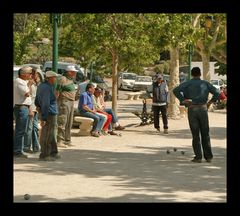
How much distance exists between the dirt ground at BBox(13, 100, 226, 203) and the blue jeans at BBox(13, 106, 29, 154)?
1.09 feet

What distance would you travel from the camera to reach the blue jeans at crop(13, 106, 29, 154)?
11.7 metres

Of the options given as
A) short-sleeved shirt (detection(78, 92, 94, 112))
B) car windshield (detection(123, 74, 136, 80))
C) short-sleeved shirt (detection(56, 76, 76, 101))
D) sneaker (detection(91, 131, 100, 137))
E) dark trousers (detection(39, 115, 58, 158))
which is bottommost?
sneaker (detection(91, 131, 100, 137))

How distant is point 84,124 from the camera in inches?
628

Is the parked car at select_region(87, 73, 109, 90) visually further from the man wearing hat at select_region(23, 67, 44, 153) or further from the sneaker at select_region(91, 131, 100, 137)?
the man wearing hat at select_region(23, 67, 44, 153)

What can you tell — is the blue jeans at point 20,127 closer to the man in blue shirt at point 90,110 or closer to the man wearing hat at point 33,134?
the man wearing hat at point 33,134

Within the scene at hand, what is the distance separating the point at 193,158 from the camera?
39.9 feet

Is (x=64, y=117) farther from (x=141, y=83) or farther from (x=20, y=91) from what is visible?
(x=141, y=83)

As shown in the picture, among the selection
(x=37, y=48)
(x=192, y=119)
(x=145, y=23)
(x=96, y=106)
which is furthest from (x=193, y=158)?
(x=37, y=48)

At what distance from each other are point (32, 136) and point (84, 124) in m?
3.42

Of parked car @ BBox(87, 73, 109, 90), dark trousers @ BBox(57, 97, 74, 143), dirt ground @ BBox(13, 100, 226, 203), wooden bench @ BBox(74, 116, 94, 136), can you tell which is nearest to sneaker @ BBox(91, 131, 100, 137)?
wooden bench @ BBox(74, 116, 94, 136)

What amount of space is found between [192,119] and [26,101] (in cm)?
305
